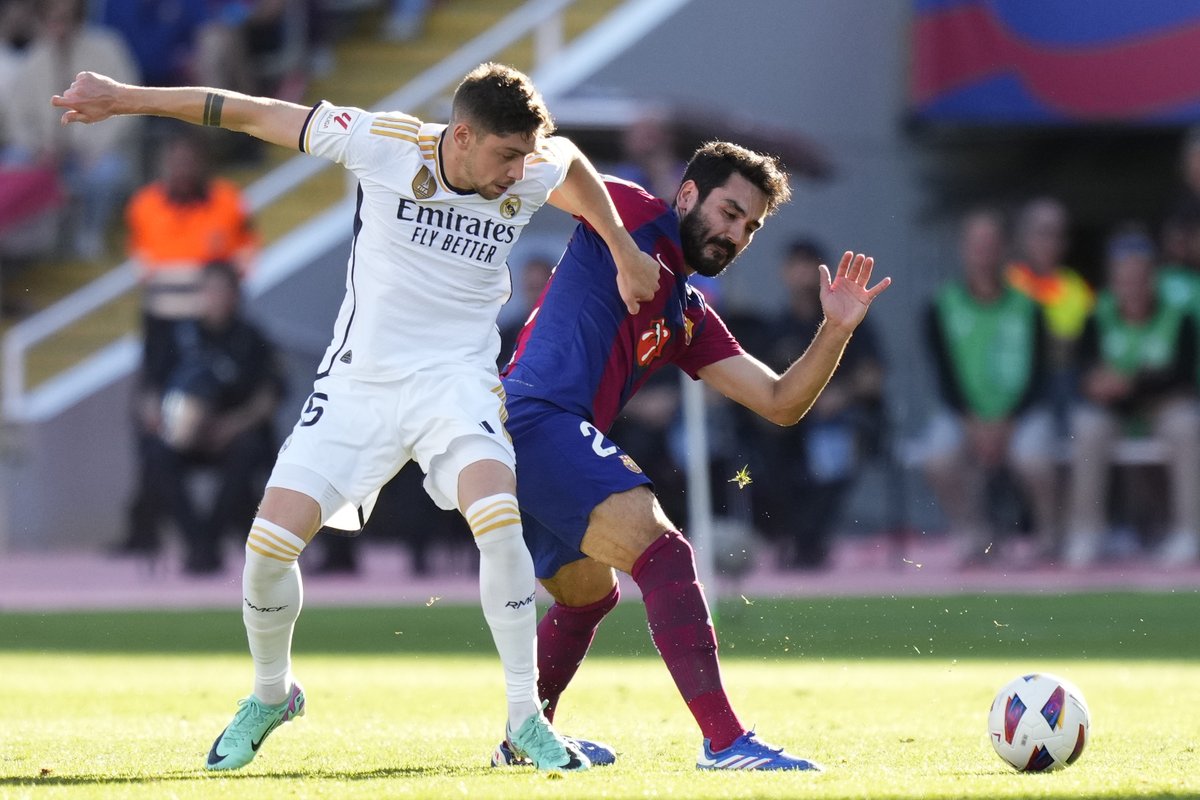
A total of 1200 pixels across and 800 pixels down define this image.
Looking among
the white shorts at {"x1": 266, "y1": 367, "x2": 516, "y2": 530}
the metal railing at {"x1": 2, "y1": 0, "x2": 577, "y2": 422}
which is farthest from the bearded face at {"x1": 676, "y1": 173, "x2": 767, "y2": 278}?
the metal railing at {"x1": 2, "y1": 0, "x2": 577, "y2": 422}

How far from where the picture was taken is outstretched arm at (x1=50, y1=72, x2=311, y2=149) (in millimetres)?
6184

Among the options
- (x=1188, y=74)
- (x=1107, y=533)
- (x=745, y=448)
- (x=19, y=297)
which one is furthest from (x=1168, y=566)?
(x=19, y=297)

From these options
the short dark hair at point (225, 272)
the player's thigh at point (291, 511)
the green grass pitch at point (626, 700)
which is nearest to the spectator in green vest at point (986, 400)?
the green grass pitch at point (626, 700)

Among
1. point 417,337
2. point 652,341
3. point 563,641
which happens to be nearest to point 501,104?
point 417,337

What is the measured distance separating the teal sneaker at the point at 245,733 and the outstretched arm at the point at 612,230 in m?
1.71

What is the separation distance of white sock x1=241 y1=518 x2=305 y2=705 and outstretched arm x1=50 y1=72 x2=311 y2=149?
4.07ft

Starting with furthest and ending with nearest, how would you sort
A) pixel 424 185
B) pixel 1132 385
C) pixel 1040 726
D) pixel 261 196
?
pixel 261 196 → pixel 1132 385 → pixel 424 185 → pixel 1040 726

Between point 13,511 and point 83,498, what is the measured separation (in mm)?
575

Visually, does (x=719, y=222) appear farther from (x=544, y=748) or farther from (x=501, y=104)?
(x=544, y=748)

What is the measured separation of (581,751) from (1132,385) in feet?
31.8

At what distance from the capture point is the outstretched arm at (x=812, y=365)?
6793 mm

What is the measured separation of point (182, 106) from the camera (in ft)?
20.3

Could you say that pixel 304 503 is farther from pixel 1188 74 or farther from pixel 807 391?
pixel 1188 74

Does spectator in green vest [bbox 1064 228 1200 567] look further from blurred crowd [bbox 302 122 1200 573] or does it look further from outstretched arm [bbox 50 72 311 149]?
outstretched arm [bbox 50 72 311 149]
